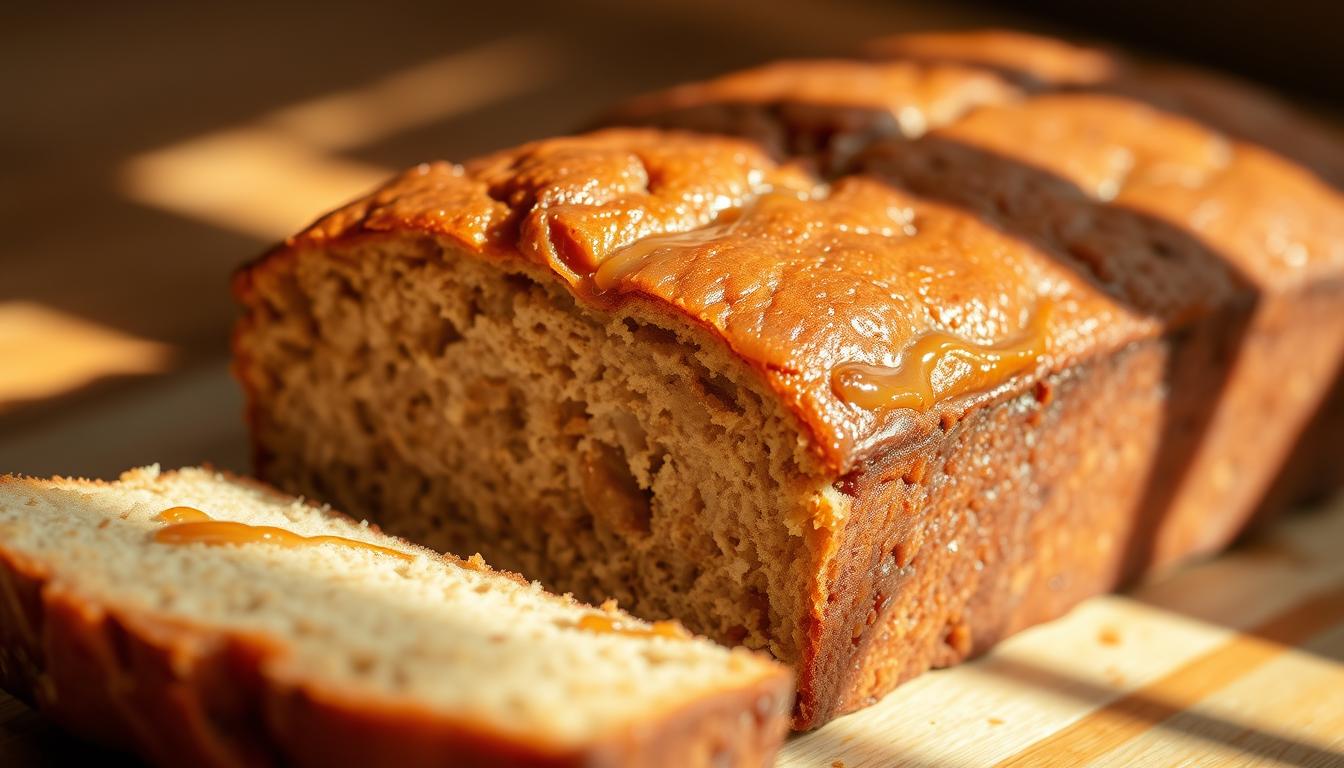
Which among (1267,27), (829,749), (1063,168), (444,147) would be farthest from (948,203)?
(1267,27)

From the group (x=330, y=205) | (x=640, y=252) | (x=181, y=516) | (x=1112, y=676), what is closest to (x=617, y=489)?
(x=640, y=252)

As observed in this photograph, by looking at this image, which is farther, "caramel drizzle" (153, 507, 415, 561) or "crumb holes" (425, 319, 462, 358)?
"crumb holes" (425, 319, 462, 358)

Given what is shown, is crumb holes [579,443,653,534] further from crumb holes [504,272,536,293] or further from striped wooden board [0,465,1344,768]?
striped wooden board [0,465,1344,768]

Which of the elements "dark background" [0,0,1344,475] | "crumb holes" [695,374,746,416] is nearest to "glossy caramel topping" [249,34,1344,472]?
"crumb holes" [695,374,746,416]

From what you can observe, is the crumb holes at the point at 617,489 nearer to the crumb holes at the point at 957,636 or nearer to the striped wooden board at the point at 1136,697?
the striped wooden board at the point at 1136,697

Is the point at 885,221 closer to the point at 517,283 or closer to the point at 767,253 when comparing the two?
the point at 767,253

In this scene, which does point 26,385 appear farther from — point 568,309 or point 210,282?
point 568,309
